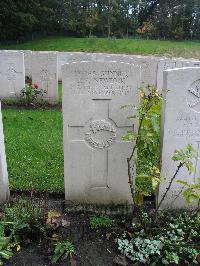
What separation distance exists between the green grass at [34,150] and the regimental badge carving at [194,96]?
6.67 feet

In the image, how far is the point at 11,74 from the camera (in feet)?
31.6

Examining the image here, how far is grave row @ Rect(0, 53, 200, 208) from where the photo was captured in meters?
3.64

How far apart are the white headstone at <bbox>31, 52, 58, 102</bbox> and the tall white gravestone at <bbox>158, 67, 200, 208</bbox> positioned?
6513mm

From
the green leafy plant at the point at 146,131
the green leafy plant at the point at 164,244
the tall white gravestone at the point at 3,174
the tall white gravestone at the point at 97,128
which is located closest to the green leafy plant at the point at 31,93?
the tall white gravestone at the point at 3,174

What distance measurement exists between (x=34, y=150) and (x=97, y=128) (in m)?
2.45

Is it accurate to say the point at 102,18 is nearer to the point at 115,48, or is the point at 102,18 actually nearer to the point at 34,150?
the point at 115,48

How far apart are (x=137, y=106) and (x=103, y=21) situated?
115ft

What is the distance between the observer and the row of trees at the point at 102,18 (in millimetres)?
30953

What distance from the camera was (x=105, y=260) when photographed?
10.9ft

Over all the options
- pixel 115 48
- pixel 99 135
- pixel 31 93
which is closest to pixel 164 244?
pixel 99 135

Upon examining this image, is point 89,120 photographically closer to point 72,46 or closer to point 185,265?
point 185,265

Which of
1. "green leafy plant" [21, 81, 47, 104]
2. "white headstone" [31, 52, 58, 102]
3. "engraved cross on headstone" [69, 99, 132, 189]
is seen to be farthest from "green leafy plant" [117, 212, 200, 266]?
"white headstone" [31, 52, 58, 102]

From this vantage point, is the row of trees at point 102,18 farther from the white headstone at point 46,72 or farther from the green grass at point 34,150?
the green grass at point 34,150

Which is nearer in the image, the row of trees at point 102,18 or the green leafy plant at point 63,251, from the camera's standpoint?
the green leafy plant at point 63,251
